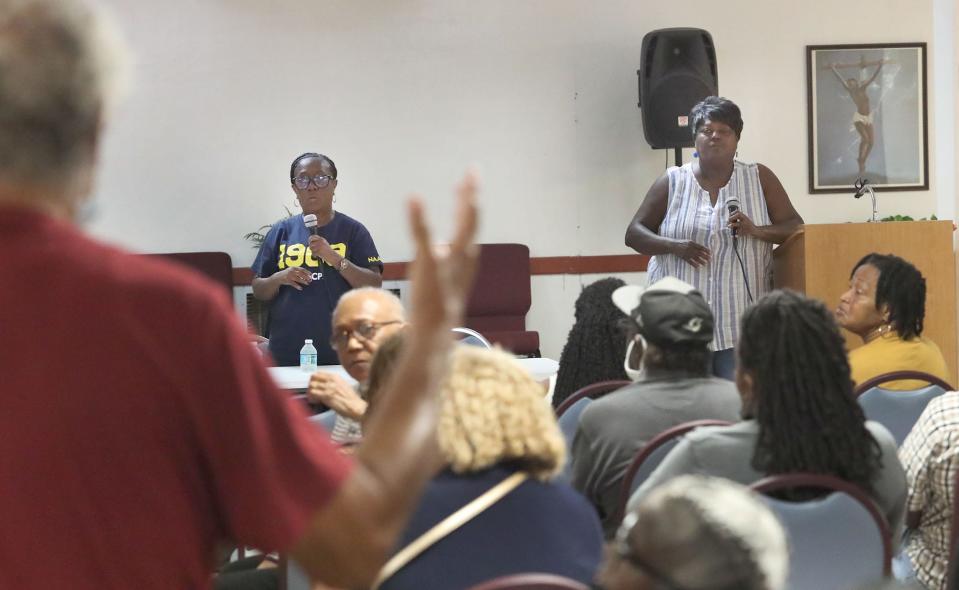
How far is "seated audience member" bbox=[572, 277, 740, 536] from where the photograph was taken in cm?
287

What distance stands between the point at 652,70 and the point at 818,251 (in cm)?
270

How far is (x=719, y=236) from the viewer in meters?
5.62

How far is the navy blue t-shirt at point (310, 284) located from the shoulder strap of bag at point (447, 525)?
3763mm

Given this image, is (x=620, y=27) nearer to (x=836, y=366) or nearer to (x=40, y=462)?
(x=836, y=366)

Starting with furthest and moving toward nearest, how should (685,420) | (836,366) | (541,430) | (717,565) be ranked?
(685,420) → (836,366) → (541,430) → (717,565)

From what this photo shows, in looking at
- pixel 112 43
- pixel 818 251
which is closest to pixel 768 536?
pixel 112 43

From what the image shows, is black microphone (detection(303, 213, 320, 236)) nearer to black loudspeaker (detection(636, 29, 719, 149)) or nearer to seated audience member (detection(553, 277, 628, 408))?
seated audience member (detection(553, 277, 628, 408))

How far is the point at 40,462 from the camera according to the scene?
990mm

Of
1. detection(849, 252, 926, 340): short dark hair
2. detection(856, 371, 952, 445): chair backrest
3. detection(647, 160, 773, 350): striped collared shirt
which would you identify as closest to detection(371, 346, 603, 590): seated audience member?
detection(856, 371, 952, 445): chair backrest

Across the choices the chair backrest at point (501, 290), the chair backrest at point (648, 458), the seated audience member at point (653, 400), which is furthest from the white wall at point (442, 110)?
the chair backrest at point (648, 458)

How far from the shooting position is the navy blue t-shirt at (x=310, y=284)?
18.4 ft

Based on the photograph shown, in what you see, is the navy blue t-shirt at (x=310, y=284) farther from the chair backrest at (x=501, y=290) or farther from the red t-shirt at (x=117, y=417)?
the red t-shirt at (x=117, y=417)

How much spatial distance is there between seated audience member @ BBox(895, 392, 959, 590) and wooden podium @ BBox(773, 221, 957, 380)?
9.26ft

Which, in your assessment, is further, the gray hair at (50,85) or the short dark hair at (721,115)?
the short dark hair at (721,115)
